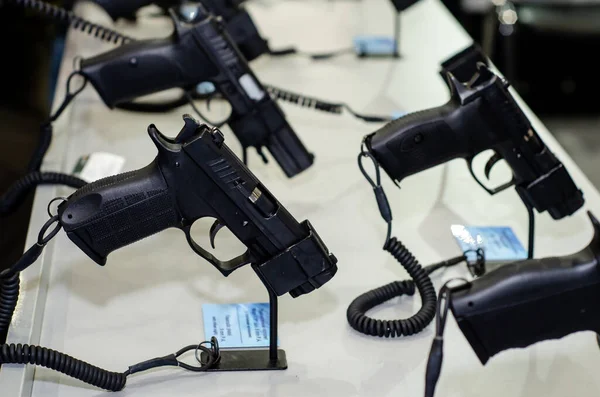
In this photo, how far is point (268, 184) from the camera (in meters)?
2.36

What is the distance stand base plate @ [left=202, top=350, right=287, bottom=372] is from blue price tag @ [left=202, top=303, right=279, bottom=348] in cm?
2

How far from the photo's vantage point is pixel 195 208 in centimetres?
157

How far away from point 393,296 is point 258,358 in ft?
1.18

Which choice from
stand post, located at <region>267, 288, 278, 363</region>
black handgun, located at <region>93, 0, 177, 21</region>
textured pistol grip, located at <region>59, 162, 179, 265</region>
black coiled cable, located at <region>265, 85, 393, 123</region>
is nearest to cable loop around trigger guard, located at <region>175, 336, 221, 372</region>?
stand post, located at <region>267, 288, 278, 363</region>

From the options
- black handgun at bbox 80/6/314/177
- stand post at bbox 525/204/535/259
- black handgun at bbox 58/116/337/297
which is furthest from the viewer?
black handgun at bbox 80/6/314/177

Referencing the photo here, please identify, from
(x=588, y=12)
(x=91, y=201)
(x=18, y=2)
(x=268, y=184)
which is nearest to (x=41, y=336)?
(x=91, y=201)

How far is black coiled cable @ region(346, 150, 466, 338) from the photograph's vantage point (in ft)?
5.84

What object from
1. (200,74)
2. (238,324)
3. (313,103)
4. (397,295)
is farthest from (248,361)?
(313,103)

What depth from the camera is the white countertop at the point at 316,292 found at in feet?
5.44

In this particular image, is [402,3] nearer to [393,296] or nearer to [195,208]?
[393,296]

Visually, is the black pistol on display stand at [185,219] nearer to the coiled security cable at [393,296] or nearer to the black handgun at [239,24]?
the coiled security cable at [393,296]

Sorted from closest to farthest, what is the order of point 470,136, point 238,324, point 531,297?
point 531,297
point 238,324
point 470,136

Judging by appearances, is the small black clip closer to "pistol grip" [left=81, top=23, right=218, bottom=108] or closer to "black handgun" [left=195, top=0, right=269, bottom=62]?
"pistol grip" [left=81, top=23, right=218, bottom=108]

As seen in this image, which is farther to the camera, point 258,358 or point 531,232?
point 531,232
